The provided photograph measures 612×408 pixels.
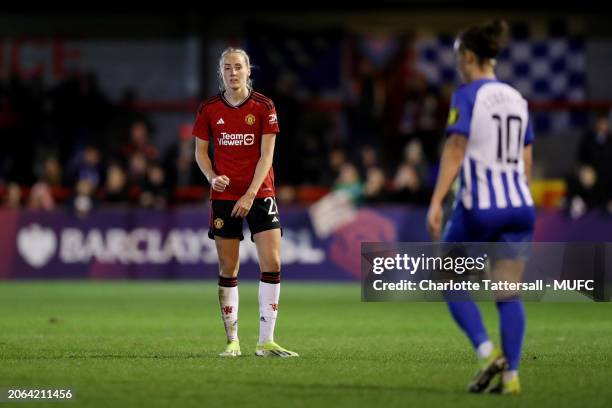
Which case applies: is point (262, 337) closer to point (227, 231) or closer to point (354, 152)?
point (227, 231)

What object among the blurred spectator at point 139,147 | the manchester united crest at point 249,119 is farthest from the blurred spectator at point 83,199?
the manchester united crest at point 249,119

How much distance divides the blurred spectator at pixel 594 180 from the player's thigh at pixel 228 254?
10.7 meters

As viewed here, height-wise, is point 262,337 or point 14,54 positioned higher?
point 14,54

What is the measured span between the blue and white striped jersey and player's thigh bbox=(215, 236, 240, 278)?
2.49 meters

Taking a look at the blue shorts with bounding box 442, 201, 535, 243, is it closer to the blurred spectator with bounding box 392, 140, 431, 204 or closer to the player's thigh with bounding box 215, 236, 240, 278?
the player's thigh with bounding box 215, 236, 240, 278

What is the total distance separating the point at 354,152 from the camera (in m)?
24.1

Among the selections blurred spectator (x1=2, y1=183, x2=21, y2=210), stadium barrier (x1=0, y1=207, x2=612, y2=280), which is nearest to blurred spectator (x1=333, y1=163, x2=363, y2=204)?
stadium barrier (x1=0, y1=207, x2=612, y2=280)

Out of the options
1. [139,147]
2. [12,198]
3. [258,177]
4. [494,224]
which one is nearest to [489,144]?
[494,224]

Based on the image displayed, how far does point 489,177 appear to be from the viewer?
6.98 meters

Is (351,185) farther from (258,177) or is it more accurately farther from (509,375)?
(509,375)

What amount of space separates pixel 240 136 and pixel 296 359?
1580 millimetres

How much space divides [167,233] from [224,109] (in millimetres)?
10751

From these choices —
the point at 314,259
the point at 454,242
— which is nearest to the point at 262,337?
the point at 454,242

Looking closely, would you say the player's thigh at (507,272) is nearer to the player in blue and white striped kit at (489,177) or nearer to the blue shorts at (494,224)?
the player in blue and white striped kit at (489,177)
